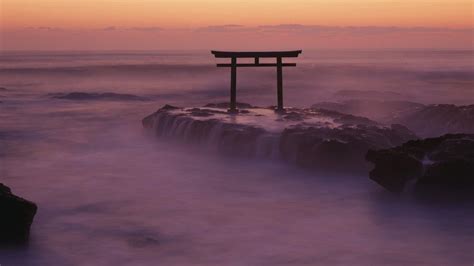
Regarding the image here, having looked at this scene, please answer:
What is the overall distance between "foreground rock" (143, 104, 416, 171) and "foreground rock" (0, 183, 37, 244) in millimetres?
7220

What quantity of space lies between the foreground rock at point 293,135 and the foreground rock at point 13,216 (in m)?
7.22

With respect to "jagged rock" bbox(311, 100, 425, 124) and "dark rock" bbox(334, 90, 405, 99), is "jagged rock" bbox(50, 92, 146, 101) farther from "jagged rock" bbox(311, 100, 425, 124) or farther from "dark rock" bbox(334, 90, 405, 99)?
"jagged rock" bbox(311, 100, 425, 124)

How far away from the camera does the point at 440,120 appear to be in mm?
21047

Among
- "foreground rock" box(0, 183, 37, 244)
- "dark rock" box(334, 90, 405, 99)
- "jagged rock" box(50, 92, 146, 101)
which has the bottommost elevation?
"jagged rock" box(50, 92, 146, 101)

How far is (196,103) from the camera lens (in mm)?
37188

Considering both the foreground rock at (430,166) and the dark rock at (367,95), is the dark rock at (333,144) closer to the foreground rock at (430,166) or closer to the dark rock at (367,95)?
the foreground rock at (430,166)

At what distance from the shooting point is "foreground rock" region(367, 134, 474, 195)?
10.9 m

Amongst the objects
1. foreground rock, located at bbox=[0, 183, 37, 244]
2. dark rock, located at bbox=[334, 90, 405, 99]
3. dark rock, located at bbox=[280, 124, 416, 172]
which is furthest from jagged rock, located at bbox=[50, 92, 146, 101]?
foreground rock, located at bbox=[0, 183, 37, 244]

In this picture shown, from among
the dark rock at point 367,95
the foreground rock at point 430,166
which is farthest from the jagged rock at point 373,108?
the foreground rock at point 430,166

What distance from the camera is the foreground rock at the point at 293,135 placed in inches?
546

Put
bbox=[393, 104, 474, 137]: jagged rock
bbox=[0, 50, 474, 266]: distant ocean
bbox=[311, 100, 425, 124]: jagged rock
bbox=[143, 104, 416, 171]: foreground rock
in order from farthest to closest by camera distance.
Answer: bbox=[311, 100, 425, 124]: jagged rock < bbox=[393, 104, 474, 137]: jagged rock < bbox=[143, 104, 416, 171]: foreground rock < bbox=[0, 50, 474, 266]: distant ocean

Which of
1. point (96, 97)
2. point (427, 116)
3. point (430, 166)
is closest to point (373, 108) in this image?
point (427, 116)

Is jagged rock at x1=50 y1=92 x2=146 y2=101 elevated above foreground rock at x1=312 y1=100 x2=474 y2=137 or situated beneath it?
situated beneath

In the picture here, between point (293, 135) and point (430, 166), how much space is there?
4171 mm
